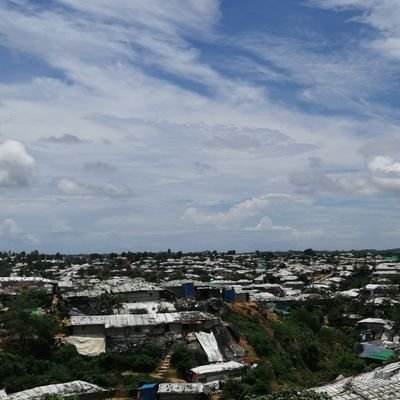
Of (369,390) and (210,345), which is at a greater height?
(369,390)

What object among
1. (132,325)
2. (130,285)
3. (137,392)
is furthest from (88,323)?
(130,285)

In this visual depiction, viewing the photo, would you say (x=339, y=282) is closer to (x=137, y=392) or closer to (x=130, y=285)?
(x=130, y=285)

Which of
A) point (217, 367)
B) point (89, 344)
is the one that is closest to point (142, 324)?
point (89, 344)

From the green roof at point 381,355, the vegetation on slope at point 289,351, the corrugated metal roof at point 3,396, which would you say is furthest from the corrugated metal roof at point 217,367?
the green roof at point 381,355

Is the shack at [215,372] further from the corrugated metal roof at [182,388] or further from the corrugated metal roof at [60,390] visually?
the corrugated metal roof at [60,390]

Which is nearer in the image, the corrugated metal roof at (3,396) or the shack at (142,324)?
the corrugated metal roof at (3,396)

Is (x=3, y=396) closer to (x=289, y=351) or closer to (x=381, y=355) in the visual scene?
(x=289, y=351)

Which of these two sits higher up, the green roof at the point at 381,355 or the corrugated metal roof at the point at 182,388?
the corrugated metal roof at the point at 182,388
